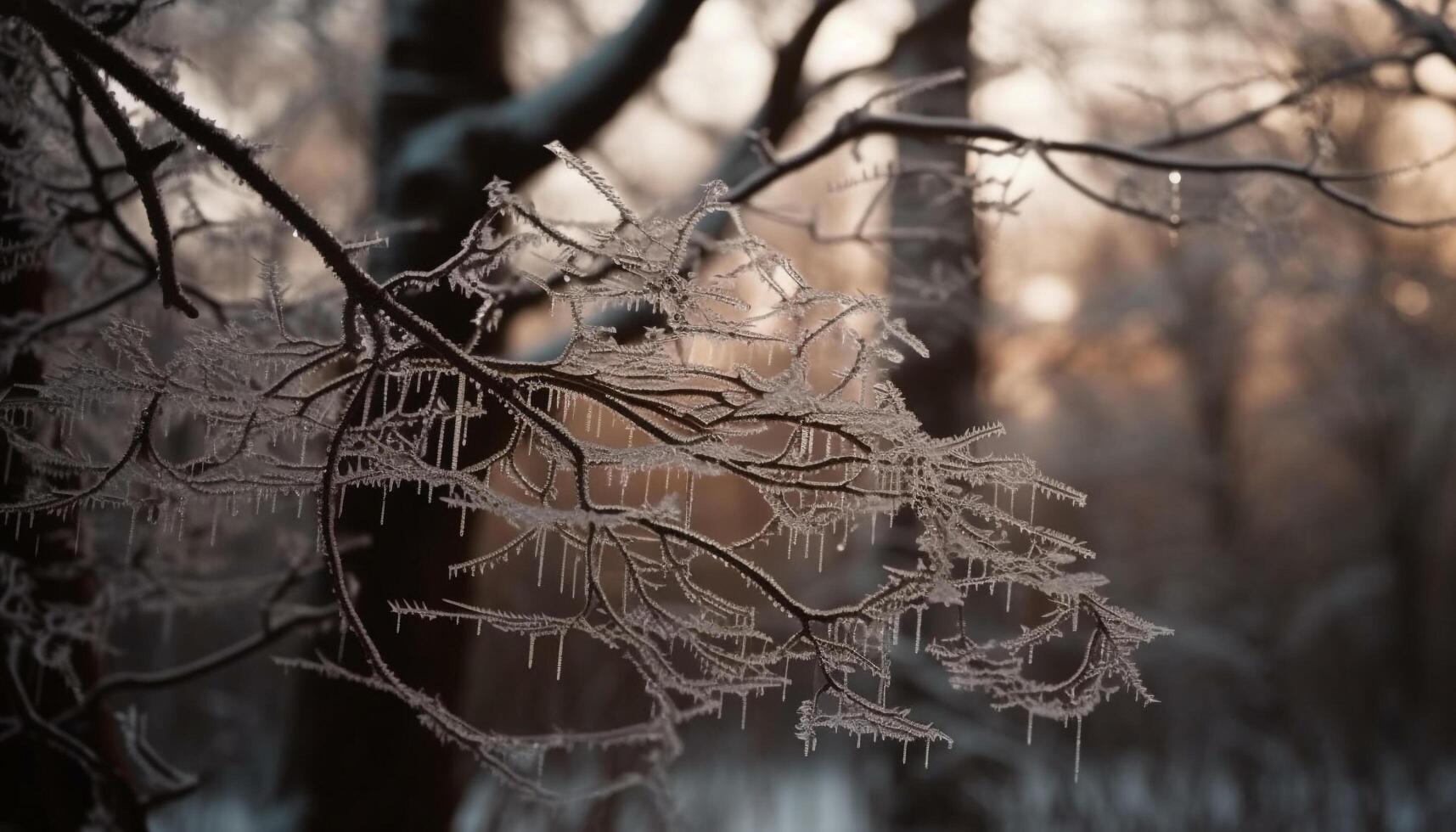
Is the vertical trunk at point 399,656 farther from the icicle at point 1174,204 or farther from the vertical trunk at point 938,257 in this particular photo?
the icicle at point 1174,204

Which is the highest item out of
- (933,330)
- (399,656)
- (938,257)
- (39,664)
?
(938,257)

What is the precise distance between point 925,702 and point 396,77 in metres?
4.33

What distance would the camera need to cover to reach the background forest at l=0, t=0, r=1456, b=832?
121 inches

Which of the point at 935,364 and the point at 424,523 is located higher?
the point at 935,364

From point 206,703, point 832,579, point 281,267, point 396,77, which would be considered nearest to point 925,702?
point 832,579

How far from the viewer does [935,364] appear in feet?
19.4

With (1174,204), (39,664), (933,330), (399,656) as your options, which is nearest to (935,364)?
(933,330)

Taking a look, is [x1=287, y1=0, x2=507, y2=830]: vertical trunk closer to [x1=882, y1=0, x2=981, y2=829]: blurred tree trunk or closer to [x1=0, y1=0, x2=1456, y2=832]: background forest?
[x1=0, y1=0, x2=1456, y2=832]: background forest

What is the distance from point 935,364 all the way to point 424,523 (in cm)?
347

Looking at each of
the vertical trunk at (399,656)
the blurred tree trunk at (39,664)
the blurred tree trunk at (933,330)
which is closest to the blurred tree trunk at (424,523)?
the vertical trunk at (399,656)

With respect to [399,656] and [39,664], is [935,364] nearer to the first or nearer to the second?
[399,656]

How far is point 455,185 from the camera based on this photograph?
3494 millimetres

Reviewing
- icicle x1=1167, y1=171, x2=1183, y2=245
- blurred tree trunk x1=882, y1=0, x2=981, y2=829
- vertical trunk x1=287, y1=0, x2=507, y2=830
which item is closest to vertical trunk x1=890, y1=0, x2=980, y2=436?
blurred tree trunk x1=882, y1=0, x2=981, y2=829

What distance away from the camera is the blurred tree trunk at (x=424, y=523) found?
3188 mm
